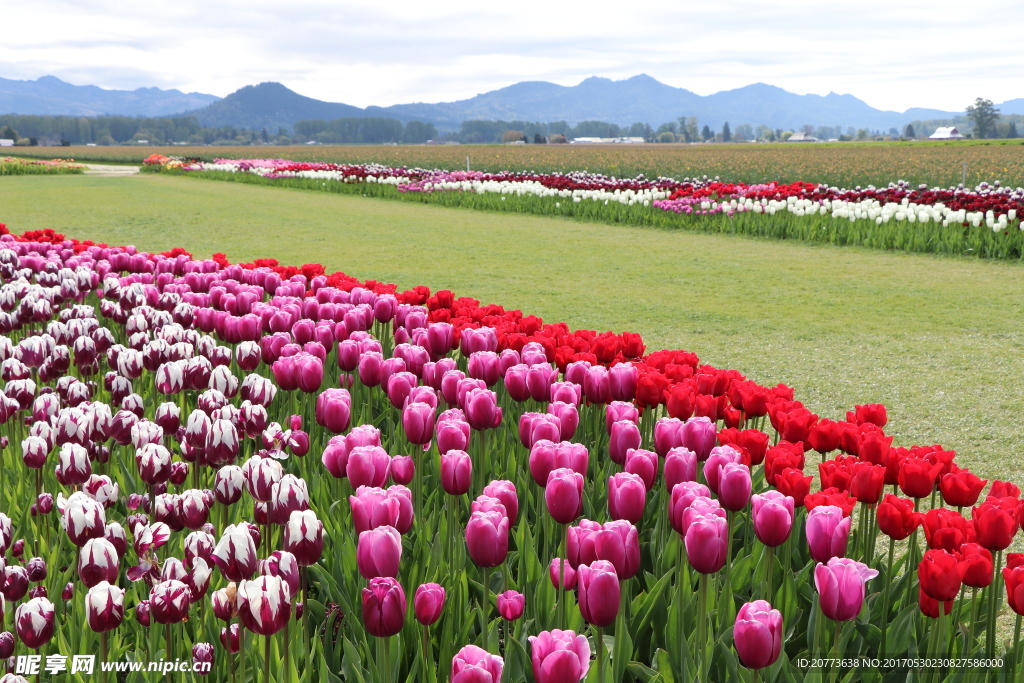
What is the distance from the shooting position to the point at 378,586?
1962 mm

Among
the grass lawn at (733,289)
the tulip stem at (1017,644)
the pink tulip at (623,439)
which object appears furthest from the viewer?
the grass lawn at (733,289)

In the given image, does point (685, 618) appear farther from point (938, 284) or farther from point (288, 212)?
point (288, 212)

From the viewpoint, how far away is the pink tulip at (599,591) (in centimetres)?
194

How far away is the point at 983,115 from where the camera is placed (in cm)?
16900

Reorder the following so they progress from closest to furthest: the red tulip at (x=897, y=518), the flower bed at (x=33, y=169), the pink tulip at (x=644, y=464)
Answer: the red tulip at (x=897, y=518)
the pink tulip at (x=644, y=464)
the flower bed at (x=33, y=169)

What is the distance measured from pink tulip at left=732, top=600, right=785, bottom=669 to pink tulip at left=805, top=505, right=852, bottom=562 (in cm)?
43

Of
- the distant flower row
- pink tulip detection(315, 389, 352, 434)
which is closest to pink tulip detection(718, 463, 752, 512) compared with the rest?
pink tulip detection(315, 389, 352, 434)

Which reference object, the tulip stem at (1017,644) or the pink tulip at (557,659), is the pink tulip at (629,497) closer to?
the pink tulip at (557,659)

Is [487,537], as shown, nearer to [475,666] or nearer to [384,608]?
[384,608]

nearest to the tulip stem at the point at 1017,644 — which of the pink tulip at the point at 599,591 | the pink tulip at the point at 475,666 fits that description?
the pink tulip at the point at 599,591

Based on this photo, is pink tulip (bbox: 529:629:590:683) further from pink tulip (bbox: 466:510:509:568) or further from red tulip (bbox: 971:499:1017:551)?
red tulip (bbox: 971:499:1017:551)

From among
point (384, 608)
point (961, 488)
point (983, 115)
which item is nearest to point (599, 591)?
point (384, 608)

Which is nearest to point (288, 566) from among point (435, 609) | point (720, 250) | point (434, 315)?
point (435, 609)

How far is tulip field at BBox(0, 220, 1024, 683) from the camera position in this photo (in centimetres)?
212
